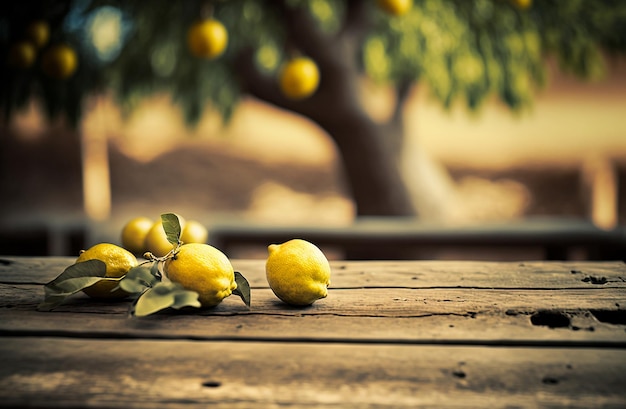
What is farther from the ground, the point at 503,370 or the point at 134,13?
the point at 134,13

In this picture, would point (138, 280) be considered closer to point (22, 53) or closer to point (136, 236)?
point (136, 236)

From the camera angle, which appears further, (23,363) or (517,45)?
(517,45)

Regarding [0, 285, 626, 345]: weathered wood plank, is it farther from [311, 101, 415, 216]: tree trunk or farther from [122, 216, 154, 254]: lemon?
[311, 101, 415, 216]: tree trunk

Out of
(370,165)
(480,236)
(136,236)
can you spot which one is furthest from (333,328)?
(370,165)

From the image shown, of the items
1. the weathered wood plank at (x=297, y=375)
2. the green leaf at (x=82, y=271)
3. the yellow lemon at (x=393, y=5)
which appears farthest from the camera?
the yellow lemon at (x=393, y=5)

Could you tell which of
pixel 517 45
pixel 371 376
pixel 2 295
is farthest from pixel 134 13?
pixel 371 376

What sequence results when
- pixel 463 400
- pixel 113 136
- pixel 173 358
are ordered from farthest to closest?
pixel 113 136 → pixel 173 358 → pixel 463 400

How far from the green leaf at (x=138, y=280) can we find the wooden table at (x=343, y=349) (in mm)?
50

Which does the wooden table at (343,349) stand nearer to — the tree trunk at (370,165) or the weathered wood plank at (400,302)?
the weathered wood plank at (400,302)

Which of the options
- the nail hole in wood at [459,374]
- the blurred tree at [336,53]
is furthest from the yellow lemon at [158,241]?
the blurred tree at [336,53]

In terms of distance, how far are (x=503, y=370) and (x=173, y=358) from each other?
42cm

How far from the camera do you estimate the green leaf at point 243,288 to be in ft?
3.25

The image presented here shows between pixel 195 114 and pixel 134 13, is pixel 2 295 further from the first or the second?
pixel 195 114

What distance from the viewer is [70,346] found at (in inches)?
32.9
